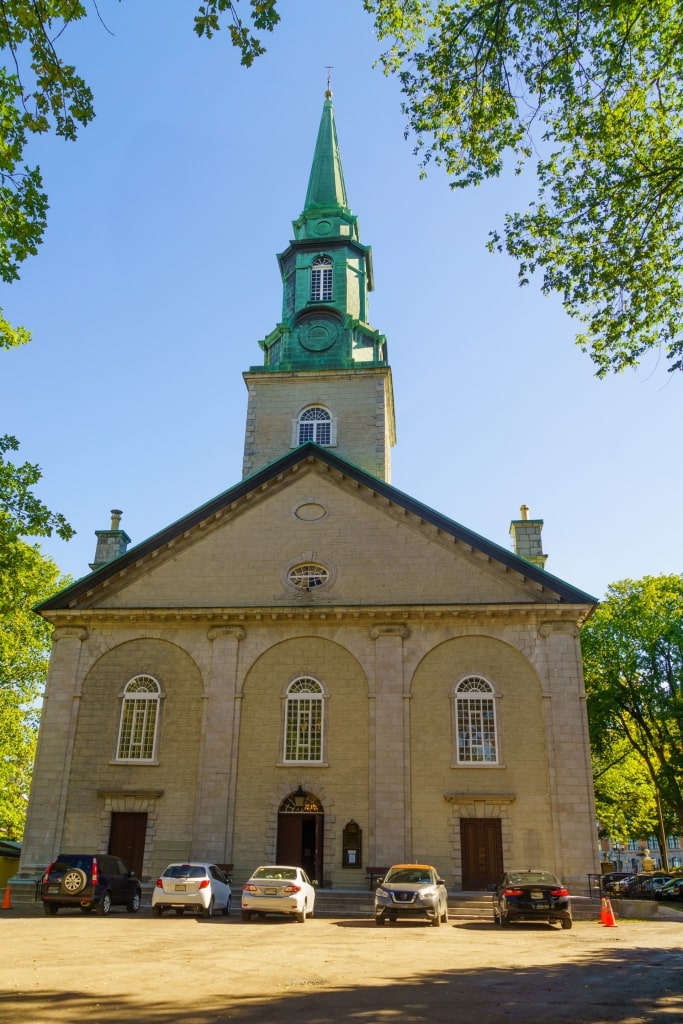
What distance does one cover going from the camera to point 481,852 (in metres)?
23.9

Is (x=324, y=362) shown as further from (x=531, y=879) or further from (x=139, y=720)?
(x=531, y=879)

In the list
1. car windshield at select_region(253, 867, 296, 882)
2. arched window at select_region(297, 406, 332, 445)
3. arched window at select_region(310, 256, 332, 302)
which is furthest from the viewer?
arched window at select_region(310, 256, 332, 302)

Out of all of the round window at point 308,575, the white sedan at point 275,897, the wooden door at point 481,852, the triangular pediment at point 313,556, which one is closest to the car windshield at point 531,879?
the wooden door at point 481,852


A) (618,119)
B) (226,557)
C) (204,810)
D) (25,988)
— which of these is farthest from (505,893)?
(618,119)

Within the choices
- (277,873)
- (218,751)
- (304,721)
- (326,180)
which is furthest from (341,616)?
(326,180)

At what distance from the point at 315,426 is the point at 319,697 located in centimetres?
1300

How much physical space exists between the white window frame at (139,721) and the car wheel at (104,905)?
5.94m

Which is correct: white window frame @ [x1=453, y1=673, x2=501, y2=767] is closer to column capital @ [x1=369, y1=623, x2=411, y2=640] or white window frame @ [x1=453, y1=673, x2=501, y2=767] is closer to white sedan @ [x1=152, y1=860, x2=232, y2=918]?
column capital @ [x1=369, y1=623, x2=411, y2=640]

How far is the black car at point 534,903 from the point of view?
18.3m

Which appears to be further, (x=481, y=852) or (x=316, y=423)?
(x=316, y=423)

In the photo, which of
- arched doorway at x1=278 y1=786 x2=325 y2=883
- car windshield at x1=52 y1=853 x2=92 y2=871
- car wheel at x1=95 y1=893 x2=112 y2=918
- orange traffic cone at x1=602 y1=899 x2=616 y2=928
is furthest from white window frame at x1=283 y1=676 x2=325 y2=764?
orange traffic cone at x1=602 y1=899 x2=616 y2=928

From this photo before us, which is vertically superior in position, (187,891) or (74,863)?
(74,863)

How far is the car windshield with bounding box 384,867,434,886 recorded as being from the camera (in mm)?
18812

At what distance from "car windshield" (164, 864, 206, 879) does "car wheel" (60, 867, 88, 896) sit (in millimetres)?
1897
